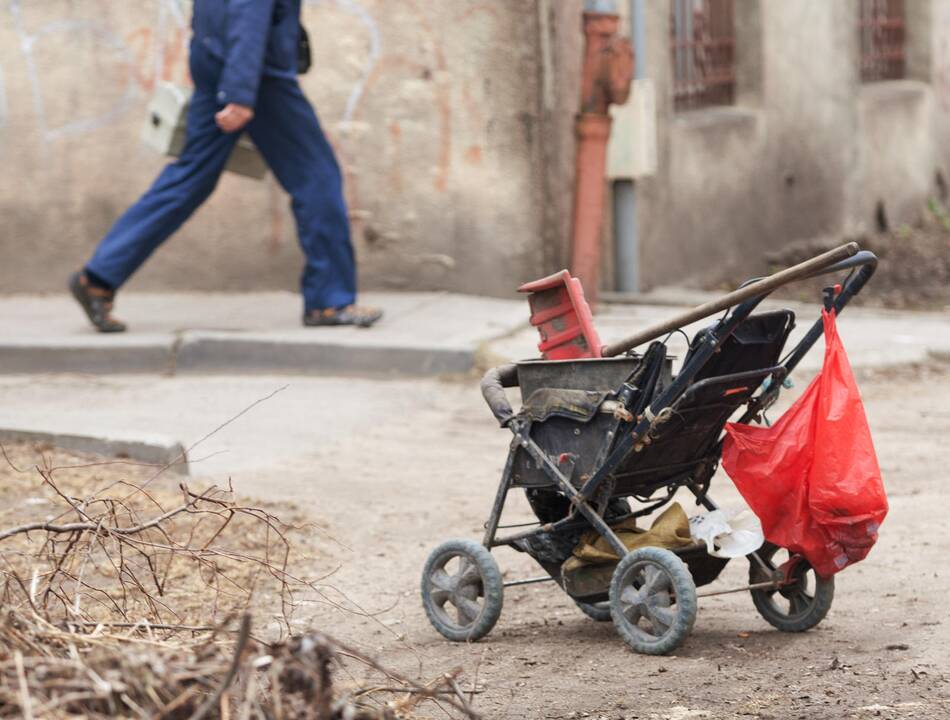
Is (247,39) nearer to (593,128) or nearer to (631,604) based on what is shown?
(593,128)

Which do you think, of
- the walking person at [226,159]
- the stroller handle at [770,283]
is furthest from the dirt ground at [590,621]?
the walking person at [226,159]

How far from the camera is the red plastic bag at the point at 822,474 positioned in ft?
12.7

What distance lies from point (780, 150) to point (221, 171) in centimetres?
523

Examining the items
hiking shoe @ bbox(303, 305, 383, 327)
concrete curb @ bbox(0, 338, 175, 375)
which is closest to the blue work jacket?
hiking shoe @ bbox(303, 305, 383, 327)

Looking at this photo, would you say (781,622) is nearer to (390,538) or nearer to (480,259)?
(390,538)

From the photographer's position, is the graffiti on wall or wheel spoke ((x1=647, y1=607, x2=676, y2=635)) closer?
wheel spoke ((x1=647, y1=607, x2=676, y2=635))

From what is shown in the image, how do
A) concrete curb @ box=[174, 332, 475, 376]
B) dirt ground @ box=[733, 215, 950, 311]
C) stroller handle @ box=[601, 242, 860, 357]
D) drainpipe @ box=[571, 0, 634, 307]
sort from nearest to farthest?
1. stroller handle @ box=[601, 242, 860, 357]
2. concrete curb @ box=[174, 332, 475, 376]
3. drainpipe @ box=[571, 0, 634, 307]
4. dirt ground @ box=[733, 215, 950, 311]

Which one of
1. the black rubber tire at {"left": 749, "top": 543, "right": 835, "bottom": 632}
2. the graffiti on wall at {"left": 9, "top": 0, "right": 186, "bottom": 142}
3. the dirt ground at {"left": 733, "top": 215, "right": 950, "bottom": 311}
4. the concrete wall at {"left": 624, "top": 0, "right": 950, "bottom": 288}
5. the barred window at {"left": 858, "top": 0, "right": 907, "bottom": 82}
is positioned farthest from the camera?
the barred window at {"left": 858, "top": 0, "right": 907, "bottom": 82}

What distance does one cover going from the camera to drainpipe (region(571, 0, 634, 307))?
28.9ft

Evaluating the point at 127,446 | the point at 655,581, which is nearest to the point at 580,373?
the point at 655,581

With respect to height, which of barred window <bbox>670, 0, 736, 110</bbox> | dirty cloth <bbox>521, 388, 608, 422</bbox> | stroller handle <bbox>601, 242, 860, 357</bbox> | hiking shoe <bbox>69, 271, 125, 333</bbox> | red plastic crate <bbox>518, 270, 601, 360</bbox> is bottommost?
hiking shoe <bbox>69, 271, 125, 333</bbox>

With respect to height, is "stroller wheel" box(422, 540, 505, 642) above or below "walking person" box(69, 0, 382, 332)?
below

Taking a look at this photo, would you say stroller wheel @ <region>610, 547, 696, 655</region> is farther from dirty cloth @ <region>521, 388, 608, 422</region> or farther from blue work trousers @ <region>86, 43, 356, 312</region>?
blue work trousers @ <region>86, 43, 356, 312</region>

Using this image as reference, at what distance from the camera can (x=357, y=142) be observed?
898 cm
